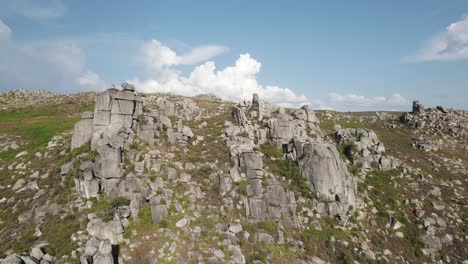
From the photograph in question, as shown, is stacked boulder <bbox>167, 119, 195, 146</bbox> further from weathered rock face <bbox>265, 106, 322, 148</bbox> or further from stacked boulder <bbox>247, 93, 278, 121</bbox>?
weathered rock face <bbox>265, 106, 322, 148</bbox>

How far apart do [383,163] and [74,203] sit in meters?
34.5

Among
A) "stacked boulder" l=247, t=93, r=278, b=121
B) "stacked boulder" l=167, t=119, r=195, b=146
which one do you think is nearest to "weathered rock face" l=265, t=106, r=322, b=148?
"stacked boulder" l=247, t=93, r=278, b=121

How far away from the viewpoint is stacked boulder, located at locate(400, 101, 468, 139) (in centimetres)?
5231

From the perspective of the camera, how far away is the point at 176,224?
20.7 m

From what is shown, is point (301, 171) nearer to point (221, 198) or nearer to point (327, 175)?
point (327, 175)

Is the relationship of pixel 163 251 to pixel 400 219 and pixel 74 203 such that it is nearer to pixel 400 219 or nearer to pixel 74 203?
pixel 74 203

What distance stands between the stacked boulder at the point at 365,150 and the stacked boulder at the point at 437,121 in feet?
90.4

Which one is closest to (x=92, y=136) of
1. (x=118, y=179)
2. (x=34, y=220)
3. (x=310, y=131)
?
(x=118, y=179)

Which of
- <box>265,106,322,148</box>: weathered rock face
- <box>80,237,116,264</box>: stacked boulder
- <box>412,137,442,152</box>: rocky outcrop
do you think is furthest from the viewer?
<box>412,137,442,152</box>: rocky outcrop

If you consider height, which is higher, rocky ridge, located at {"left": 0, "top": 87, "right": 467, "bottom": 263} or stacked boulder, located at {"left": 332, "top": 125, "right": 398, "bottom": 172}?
stacked boulder, located at {"left": 332, "top": 125, "right": 398, "bottom": 172}

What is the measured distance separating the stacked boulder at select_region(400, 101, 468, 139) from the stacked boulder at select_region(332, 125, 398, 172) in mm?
27560

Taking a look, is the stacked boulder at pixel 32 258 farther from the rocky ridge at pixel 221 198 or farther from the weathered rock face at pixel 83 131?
the weathered rock face at pixel 83 131

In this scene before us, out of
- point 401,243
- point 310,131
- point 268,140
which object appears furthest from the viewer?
point 310,131

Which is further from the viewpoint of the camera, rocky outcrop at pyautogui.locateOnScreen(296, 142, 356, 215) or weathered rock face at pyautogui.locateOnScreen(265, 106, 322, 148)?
weathered rock face at pyautogui.locateOnScreen(265, 106, 322, 148)
